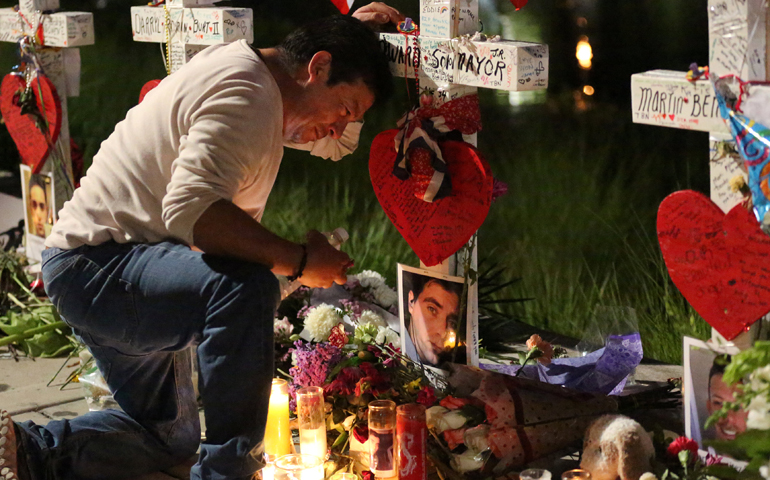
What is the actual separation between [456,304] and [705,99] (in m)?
0.95

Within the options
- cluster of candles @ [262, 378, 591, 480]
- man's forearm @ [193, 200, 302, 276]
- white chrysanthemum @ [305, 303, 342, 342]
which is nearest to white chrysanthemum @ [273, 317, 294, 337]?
white chrysanthemum @ [305, 303, 342, 342]

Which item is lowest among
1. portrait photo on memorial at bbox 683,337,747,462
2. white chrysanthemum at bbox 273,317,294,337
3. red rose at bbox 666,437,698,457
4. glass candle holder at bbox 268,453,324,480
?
glass candle holder at bbox 268,453,324,480

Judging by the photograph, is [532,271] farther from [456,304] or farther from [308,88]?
[308,88]

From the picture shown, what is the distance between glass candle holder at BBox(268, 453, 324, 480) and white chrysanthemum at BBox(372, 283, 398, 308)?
1133 mm

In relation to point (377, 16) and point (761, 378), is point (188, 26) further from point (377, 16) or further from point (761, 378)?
point (761, 378)

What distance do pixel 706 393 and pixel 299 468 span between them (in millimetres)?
1003

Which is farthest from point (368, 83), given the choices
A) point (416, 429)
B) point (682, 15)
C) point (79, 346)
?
point (79, 346)

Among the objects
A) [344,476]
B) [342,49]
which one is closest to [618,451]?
[344,476]

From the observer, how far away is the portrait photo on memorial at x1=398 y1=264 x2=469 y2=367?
267 centimetres

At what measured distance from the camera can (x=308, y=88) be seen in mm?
2326

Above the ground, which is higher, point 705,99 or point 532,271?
point 705,99

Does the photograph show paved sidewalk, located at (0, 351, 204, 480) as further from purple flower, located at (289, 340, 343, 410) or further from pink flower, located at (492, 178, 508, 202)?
pink flower, located at (492, 178, 508, 202)

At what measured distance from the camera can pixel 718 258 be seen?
6.77 feet

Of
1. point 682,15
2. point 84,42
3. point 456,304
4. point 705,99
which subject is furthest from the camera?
point 84,42
